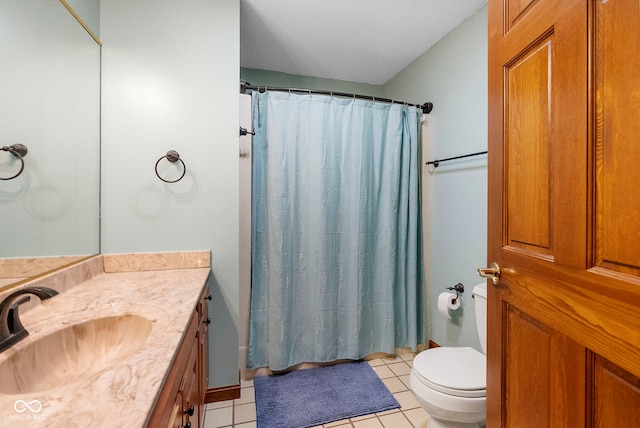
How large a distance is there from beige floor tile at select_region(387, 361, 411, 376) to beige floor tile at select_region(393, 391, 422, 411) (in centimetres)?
21

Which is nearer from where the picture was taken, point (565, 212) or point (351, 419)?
point (565, 212)

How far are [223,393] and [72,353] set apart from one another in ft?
3.51

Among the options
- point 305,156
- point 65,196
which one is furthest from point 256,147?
point 65,196

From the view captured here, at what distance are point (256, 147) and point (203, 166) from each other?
42 centimetres

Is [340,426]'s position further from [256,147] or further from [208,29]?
[208,29]

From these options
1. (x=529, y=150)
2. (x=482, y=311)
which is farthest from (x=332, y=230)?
(x=529, y=150)

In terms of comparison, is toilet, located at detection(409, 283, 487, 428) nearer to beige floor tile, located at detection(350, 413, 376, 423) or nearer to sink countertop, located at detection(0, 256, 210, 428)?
beige floor tile, located at detection(350, 413, 376, 423)

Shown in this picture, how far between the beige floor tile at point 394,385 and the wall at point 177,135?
3.24 ft

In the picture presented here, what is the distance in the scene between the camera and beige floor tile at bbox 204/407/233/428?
1.51 meters

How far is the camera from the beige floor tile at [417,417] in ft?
5.00

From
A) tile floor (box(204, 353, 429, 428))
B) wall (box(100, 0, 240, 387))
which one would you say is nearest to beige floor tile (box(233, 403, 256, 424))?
tile floor (box(204, 353, 429, 428))

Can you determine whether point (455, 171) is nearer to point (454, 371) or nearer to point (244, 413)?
point (454, 371)

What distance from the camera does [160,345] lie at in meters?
0.73

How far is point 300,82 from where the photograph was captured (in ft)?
8.96
